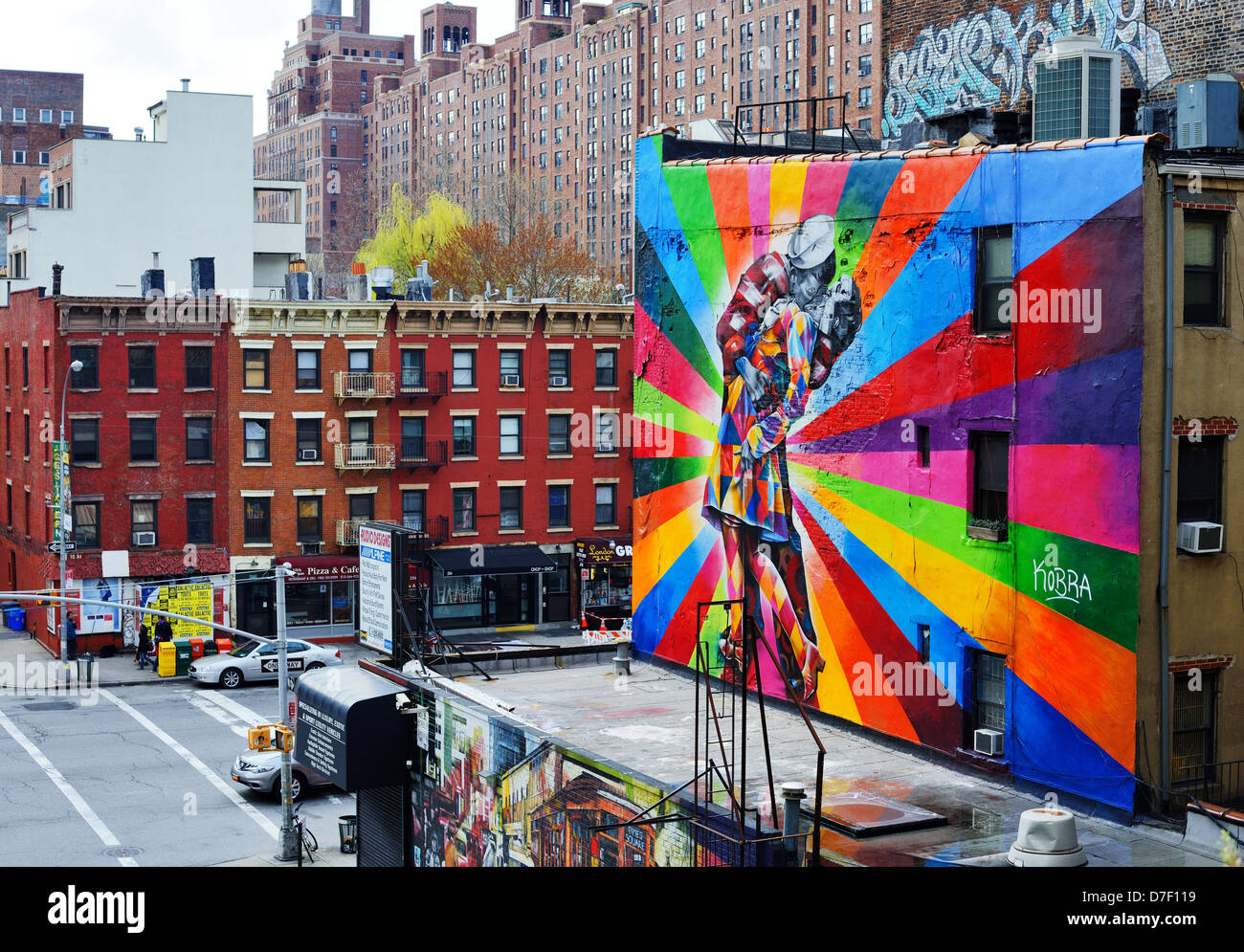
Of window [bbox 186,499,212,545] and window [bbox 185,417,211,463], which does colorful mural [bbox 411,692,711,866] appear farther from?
window [bbox 185,417,211,463]

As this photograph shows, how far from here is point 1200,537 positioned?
55.9 feet

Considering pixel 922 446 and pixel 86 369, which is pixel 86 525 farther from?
pixel 922 446

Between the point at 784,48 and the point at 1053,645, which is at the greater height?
the point at 784,48

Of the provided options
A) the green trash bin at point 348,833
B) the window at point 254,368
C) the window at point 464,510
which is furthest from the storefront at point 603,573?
the green trash bin at point 348,833

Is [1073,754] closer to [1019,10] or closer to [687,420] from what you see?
[687,420]

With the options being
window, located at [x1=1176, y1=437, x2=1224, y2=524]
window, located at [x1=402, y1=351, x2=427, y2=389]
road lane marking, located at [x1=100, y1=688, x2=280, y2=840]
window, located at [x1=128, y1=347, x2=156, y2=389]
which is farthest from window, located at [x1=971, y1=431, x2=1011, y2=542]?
window, located at [x1=128, y1=347, x2=156, y2=389]

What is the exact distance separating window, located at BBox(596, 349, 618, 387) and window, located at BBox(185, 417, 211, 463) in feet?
55.3

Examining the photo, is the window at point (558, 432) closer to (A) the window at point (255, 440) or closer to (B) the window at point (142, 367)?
(A) the window at point (255, 440)

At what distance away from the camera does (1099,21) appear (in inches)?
1048
